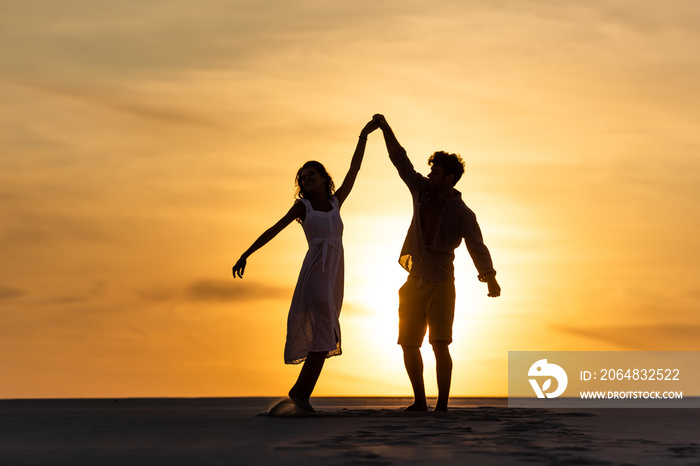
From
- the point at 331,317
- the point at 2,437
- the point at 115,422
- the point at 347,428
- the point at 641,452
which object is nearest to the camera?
the point at 641,452

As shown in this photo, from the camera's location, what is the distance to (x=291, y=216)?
312 inches

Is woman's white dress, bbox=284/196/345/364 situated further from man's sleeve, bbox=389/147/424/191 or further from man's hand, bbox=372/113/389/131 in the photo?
man's hand, bbox=372/113/389/131

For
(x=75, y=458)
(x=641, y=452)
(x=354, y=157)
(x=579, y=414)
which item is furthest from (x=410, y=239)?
(x=75, y=458)

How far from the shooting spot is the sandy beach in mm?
4469

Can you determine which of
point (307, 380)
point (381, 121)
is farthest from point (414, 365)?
point (381, 121)

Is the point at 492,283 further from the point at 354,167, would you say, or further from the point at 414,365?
the point at 354,167

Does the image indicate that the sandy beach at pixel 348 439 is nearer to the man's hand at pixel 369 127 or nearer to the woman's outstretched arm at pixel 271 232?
the woman's outstretched arm at pixel 271 232

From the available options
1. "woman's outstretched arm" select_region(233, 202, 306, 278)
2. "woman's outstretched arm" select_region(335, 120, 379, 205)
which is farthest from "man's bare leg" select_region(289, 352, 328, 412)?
"woman's outstretched arm" select_region(335, 120, 379, 205)

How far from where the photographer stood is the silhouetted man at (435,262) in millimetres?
8242

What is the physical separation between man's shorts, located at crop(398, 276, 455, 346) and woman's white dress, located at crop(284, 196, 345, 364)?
32.7 inches

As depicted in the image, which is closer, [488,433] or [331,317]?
[488,433]

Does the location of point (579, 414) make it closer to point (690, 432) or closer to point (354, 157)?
point (690, 432)

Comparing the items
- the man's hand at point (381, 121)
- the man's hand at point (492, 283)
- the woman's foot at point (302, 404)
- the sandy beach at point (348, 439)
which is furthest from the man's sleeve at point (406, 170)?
the woman's foot at point (302, 404)

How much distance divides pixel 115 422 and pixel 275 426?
4.86 ft
